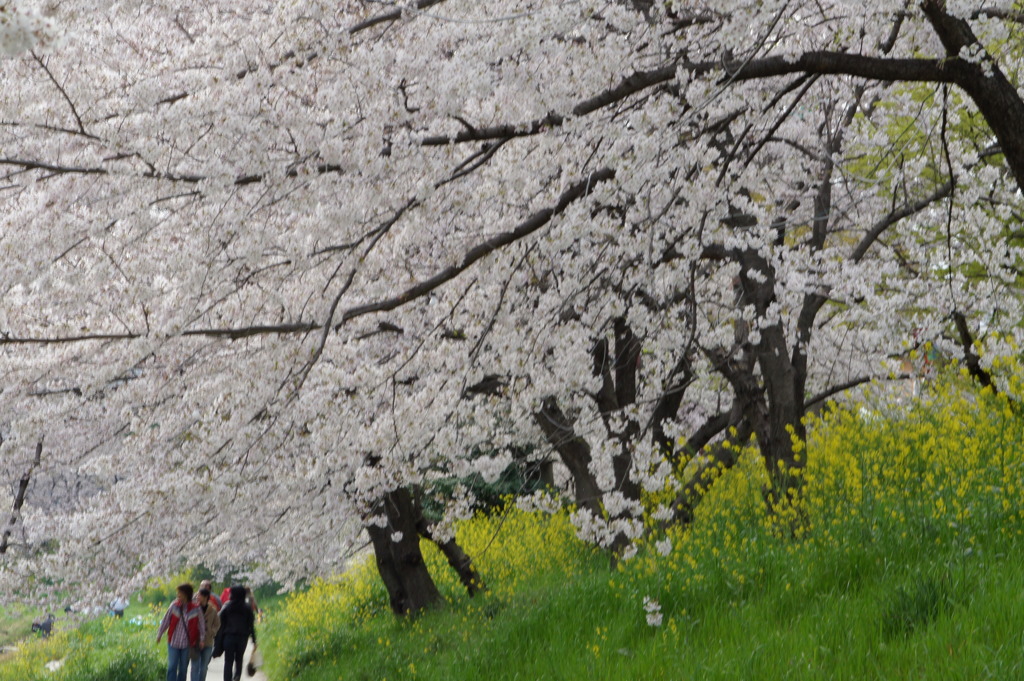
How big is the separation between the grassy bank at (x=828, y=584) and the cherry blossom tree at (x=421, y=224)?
499mm

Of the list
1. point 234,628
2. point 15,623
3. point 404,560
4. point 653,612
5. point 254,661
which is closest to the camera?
point 653,612

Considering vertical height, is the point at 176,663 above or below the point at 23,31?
below

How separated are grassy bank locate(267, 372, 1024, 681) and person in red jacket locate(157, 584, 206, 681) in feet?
10.0

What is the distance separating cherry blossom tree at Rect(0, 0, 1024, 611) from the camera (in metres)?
4.85

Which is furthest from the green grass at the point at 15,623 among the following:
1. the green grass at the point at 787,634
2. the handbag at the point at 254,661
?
the green grass at the point at 787,634

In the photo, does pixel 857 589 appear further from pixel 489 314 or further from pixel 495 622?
pixel 495 622

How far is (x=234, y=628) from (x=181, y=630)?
3.55ft

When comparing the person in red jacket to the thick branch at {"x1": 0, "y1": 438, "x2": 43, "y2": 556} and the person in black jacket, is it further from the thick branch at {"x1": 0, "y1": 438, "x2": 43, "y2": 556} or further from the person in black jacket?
the thick branch at {"x1": 0, "y1": 438, "x2": 43, "y2": 556}

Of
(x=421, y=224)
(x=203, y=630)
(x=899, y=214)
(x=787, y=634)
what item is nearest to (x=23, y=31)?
(x=421, y=224)

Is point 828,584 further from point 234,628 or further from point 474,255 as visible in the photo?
point 234,628

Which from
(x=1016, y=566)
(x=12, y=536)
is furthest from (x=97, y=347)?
(x=1016, y=566)

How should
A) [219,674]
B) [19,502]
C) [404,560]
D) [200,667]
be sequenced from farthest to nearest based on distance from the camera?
1. [219,674]
2. [404,560]
3. [200,667]
4. [19,502]

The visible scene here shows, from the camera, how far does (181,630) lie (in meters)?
10.8

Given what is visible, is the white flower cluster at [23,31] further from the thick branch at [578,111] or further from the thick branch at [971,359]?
the thick branch at [971,359]
